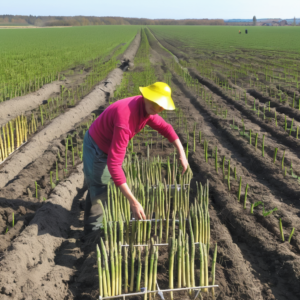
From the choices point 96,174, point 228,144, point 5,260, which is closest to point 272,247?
point 96,174

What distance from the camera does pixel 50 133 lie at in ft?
20.0

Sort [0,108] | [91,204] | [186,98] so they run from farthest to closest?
[186,98] → [0,108] → [91,204]

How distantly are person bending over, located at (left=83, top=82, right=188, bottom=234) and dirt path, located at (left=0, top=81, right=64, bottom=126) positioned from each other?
435 centimetres

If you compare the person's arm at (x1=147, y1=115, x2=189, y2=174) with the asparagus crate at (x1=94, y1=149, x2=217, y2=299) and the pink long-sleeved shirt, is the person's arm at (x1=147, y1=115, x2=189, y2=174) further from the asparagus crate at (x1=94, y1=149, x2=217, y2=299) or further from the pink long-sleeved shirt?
the asparagus crate at (x1=94, y1=149, x2=217, y2=299)

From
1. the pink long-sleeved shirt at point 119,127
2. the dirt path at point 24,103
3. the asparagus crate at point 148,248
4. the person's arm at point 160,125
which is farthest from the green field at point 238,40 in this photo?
the pink long-sleeved shirt at point 119,127

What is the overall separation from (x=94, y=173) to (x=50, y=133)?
339 cm

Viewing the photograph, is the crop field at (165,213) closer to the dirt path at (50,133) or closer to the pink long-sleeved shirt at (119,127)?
the dirt path at (50,133)

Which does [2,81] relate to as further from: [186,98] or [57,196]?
[57,196]

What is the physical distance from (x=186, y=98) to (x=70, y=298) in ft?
23.6

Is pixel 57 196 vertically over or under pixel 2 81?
under

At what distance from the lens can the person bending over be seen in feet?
7.72

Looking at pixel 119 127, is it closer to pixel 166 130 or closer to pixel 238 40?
pixel 166 130

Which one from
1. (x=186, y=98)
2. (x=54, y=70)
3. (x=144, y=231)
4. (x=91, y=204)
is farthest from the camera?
(x=54, y=70)

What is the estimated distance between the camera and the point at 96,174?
2994mm
